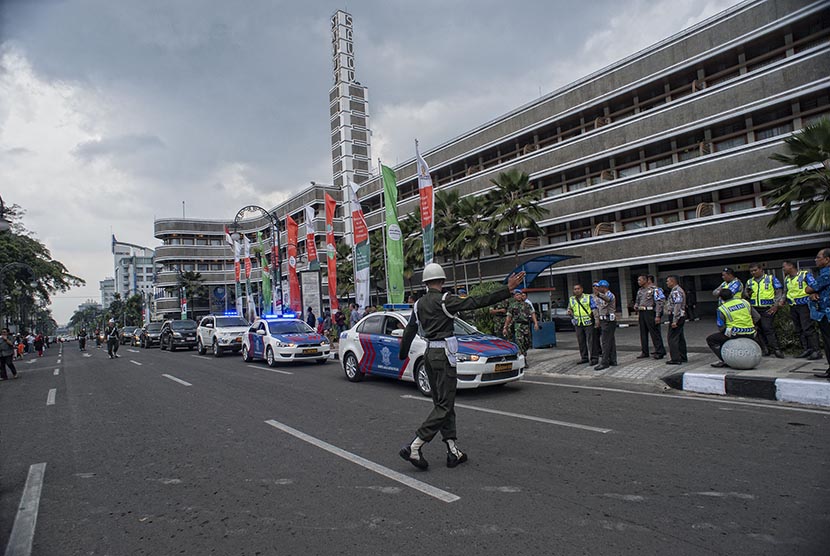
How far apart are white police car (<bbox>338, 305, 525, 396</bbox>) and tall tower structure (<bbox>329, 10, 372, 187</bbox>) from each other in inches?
1955

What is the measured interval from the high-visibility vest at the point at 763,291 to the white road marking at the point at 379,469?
30.7ft

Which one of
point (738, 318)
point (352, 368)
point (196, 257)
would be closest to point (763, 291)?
point (738, 318)

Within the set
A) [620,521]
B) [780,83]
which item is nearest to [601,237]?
[780,83]

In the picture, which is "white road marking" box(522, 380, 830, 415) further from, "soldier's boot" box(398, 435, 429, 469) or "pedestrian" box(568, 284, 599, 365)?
"soldier's boot" box(398, 435, 429, 469)

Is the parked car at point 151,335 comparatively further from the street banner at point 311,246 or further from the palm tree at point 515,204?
the palm tree at point 515,204

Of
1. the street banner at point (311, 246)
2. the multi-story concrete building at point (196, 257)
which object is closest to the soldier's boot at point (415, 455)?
the street banner at point (311, 246)

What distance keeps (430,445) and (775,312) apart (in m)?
8.57

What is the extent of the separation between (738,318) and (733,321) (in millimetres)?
104

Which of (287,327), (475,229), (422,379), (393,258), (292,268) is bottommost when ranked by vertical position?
(422,379)

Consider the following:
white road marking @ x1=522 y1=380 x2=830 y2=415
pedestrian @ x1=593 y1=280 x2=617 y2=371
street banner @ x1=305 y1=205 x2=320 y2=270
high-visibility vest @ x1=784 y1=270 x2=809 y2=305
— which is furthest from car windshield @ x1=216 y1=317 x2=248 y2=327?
high-visibility vest @ x1=784 y1=270 x2=809 y2=305

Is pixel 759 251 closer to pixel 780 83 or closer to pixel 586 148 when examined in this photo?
pixel 780 83

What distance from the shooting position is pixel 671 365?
10.2 m

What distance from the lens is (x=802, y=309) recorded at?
9.66 m

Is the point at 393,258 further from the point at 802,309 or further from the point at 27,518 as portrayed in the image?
the point at 27,518
